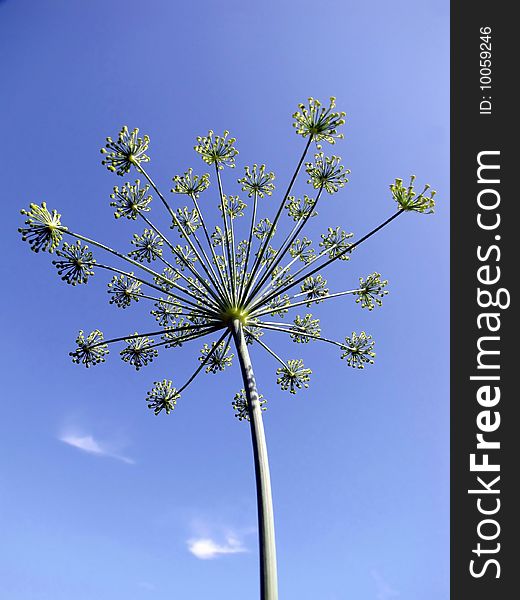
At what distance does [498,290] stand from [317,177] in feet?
14.3

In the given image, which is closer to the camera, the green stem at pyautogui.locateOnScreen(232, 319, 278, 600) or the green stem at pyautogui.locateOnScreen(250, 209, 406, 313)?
the green stem at pyautogui.locateOnScreen(232, 319, 278, 600)

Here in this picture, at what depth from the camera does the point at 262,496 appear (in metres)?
5.45

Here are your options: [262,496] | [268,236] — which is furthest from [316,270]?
[262,496]

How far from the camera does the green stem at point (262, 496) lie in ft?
15.6

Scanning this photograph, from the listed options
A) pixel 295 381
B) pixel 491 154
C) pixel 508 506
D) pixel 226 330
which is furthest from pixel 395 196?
pixel 508 506

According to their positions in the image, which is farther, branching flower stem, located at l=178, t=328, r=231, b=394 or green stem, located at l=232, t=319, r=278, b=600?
branching flower stem, located at l=178, t=328, r=231, b=394

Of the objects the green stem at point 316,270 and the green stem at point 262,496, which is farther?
the green stem at point 316,270

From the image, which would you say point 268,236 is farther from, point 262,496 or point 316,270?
point 262,496

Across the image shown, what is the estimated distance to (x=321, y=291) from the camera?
36.0ft

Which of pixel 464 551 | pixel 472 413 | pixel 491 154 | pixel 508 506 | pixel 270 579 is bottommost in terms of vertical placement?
pixel 270 579

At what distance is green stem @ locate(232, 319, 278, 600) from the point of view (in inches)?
188

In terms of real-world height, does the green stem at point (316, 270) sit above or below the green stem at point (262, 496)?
above

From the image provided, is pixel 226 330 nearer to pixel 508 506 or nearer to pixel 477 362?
pixel 477 362

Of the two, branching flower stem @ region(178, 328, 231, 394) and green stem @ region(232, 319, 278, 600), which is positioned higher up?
branching flower stem @ region(178, 328, 231, 394)
